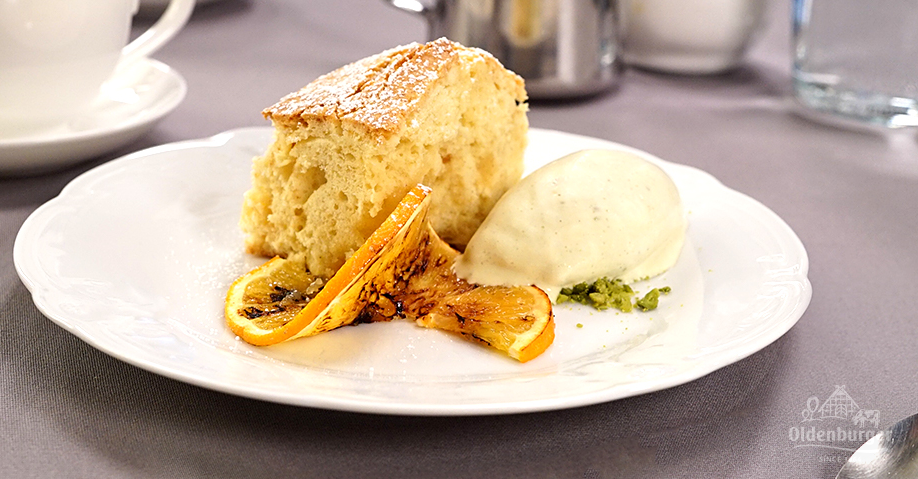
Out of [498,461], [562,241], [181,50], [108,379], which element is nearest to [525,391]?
[498,461]

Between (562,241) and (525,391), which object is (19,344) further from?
(562,241)

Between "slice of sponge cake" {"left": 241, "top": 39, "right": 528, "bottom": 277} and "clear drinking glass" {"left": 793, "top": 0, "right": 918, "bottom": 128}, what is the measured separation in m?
1.56

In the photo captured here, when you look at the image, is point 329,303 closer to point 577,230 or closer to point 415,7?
point 577,230

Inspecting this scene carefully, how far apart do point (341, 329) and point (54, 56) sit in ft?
4.08

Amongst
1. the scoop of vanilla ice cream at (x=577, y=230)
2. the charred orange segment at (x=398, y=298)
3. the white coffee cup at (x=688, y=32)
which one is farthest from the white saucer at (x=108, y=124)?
the white coffee cup at (x=688, y=32)

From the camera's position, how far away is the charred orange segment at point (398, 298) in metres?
1.55

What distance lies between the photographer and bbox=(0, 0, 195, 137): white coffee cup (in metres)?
2.16

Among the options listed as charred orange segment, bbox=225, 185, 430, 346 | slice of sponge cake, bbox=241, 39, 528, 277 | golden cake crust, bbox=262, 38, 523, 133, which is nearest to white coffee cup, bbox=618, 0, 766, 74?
slice of sponge cake, bbox=241, 39, 528, 277

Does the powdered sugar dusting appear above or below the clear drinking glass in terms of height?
above

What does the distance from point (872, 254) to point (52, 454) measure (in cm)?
200

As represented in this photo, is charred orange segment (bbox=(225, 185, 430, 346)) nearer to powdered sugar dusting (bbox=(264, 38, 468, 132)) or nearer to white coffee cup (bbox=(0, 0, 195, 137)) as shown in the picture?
powdered sugar dusting (bbox=(264, 38, 468, 132))

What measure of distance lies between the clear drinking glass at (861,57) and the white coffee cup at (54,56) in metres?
2.38

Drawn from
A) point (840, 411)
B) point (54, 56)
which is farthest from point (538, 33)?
point (840, 411)

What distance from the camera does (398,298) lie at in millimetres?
1745
